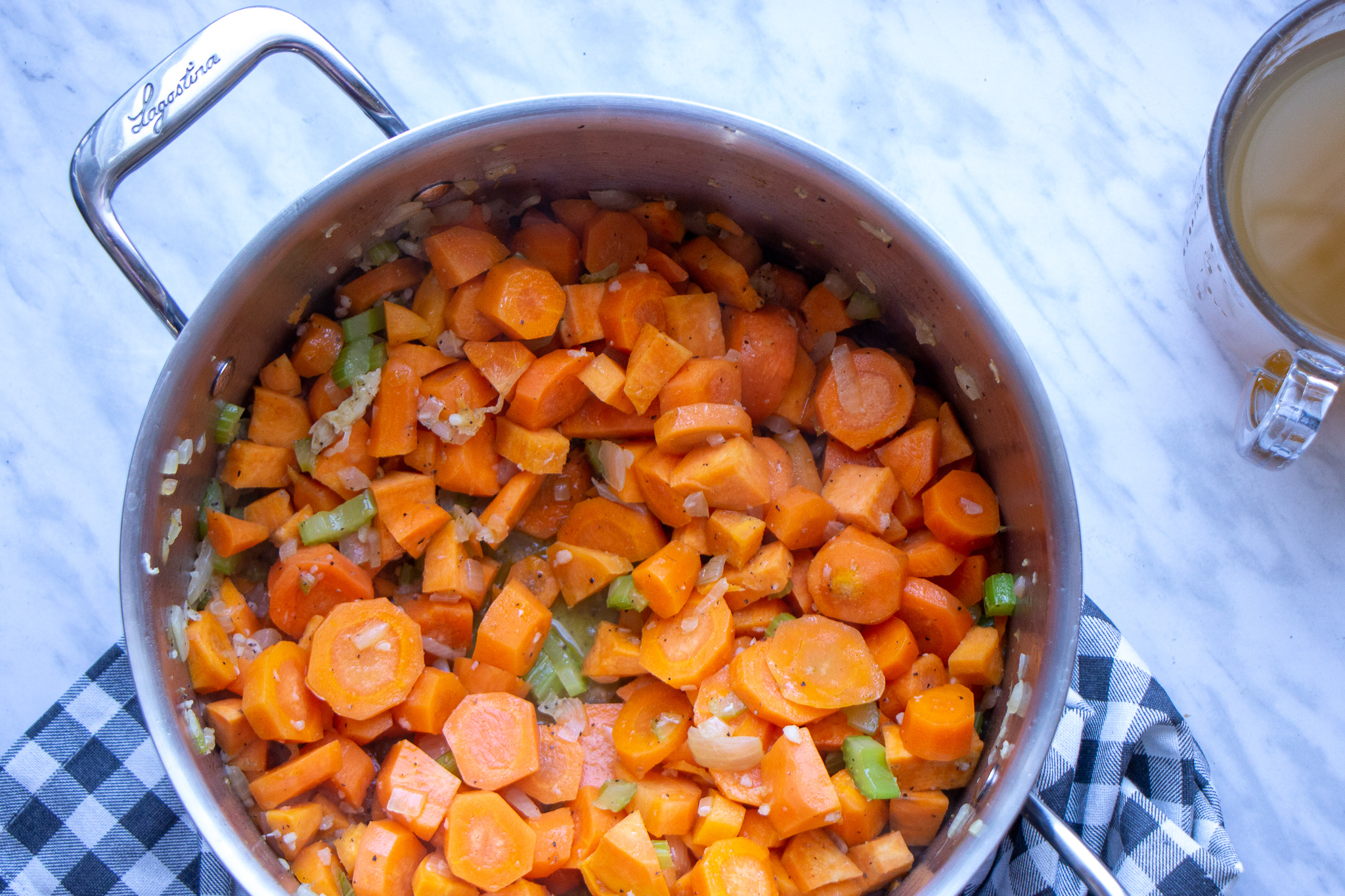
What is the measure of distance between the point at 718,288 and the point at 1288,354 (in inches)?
43.1

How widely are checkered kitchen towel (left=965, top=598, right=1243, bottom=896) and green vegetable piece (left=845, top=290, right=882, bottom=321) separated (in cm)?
71

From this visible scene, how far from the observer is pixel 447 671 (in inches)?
67.5

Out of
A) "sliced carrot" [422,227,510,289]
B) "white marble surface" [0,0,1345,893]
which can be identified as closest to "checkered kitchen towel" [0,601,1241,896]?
"white marble surface" [0,0,1345,893]

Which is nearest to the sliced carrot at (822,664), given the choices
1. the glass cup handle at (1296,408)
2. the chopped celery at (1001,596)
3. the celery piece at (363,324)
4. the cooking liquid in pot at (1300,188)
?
the chopped celery at (1001,596)

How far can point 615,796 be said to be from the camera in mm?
1607

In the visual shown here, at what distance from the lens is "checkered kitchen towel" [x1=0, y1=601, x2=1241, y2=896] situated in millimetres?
1663

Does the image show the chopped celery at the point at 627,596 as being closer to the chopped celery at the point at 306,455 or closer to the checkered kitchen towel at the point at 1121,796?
the chopped celery at the point at 306,455

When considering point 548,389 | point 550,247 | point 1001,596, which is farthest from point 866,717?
point 550,247

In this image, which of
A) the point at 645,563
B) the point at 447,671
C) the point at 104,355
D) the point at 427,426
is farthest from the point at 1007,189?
the point at 104,355

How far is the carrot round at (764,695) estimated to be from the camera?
5.21 ft

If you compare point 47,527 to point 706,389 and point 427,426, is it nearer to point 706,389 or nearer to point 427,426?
point 427,426

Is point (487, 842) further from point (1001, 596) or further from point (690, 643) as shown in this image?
point (1001, 596)

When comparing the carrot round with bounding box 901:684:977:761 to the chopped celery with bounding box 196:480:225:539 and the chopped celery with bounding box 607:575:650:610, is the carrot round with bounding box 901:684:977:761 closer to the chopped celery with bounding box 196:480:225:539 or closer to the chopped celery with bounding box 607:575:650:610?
the chopped celery with bounding box 607:575:650:610

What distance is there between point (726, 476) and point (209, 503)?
3.06 feet
